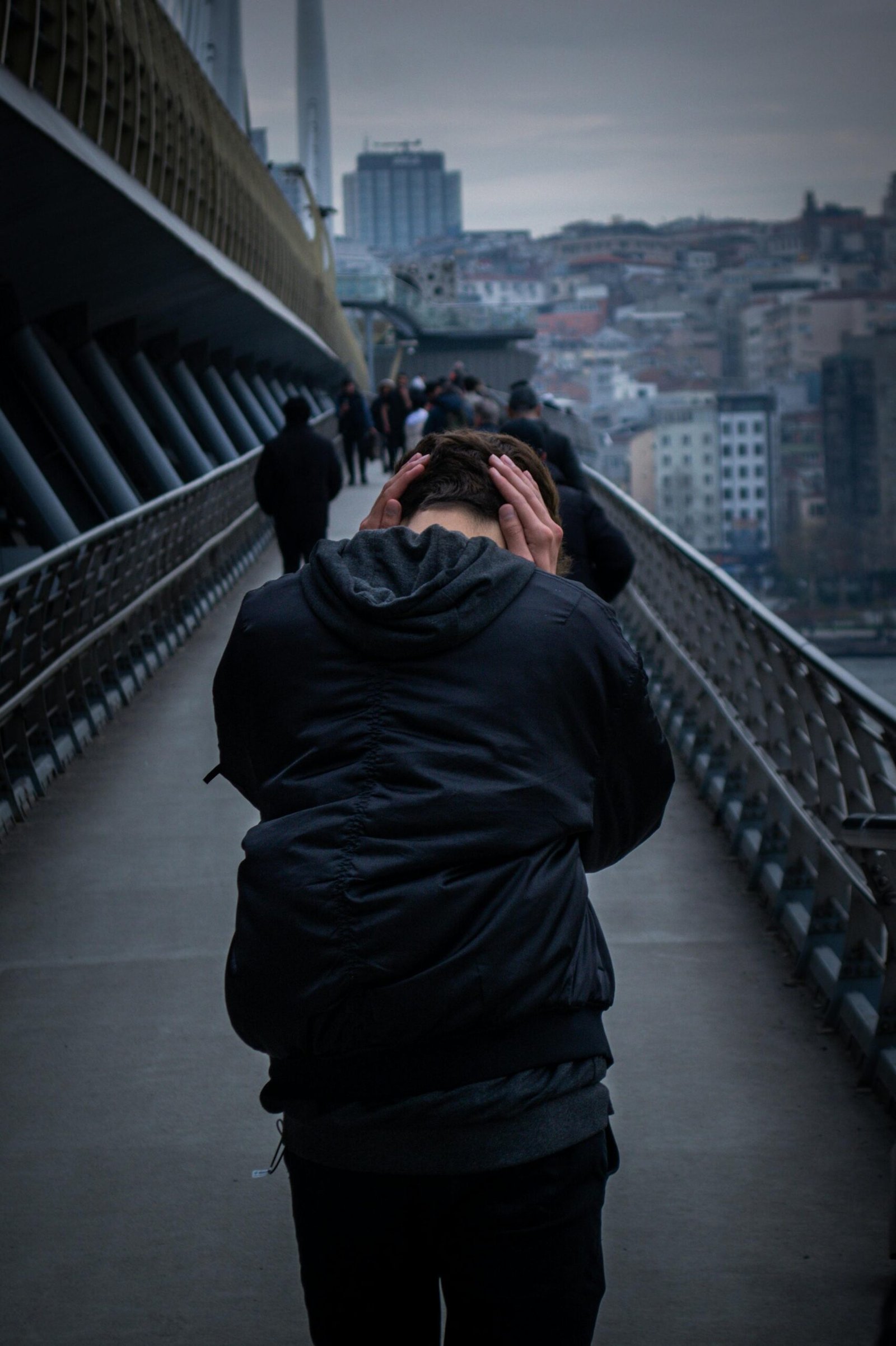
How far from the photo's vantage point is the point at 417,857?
1.94 m

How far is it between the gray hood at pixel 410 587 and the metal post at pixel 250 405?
1262 inches

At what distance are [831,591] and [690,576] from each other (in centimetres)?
282

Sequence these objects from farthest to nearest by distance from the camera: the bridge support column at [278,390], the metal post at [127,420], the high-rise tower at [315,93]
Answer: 1. the high-rise tower at [315,93]
2. the bridge support column at [278,390]
3. the metal post at [127,420]

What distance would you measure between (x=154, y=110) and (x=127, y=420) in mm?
3671

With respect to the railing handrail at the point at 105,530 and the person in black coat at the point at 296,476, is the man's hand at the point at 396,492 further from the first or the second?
the person in black coat at the point at 296,476

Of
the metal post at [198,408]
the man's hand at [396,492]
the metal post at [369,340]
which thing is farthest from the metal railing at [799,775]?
the metal post at [369,340]

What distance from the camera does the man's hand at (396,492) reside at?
2.33 m

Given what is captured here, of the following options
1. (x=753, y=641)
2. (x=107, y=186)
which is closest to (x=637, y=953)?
(x=753, y=641)

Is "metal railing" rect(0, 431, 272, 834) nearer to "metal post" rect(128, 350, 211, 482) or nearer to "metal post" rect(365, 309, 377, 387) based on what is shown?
"metal post" rect(128, 350, 211, 482)

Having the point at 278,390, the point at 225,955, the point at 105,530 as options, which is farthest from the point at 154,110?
the point at 278,390

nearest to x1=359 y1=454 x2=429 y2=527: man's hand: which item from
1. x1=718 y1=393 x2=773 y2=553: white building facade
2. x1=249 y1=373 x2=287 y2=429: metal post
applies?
x1=718 y1=393 x2=773 y2=553: white building facade

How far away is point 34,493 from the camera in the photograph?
14.7 meters

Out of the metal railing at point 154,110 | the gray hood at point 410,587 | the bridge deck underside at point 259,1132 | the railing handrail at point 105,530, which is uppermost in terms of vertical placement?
the metal railing at point 154,110

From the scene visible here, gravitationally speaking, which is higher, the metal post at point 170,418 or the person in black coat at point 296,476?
the metal post at point 170,418
